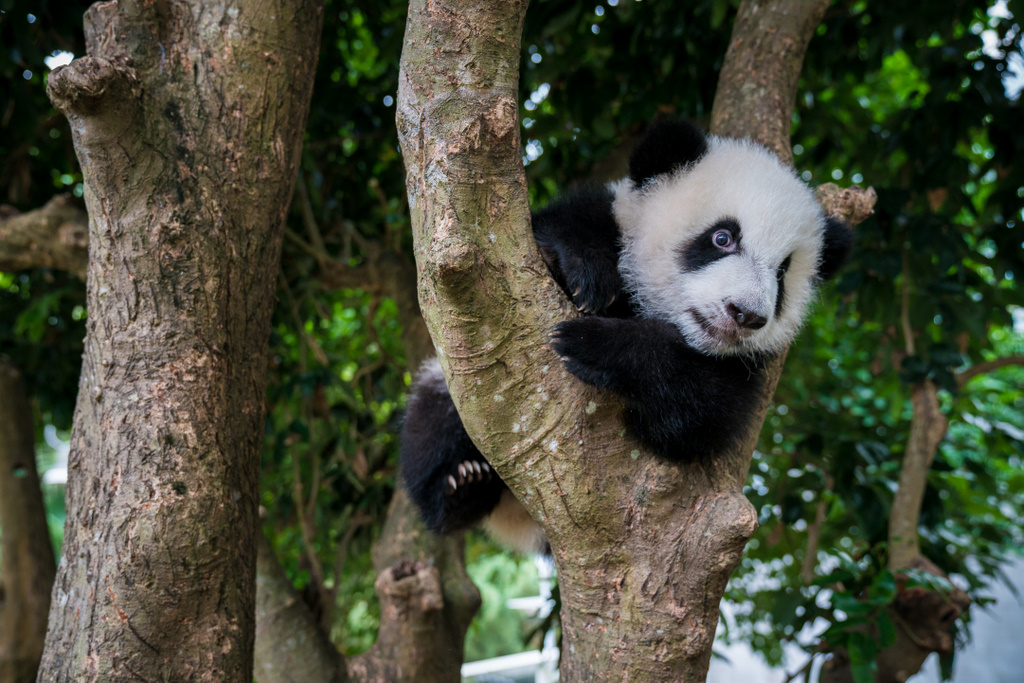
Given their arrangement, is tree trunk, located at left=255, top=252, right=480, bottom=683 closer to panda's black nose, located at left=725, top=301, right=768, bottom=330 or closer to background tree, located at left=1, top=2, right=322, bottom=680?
background tree, located at left=1, top=2, right=322, bottom=680

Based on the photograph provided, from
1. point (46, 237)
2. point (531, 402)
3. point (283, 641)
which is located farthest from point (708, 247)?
point (46, 237)

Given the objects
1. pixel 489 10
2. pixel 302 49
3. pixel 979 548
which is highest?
pixel 302 49

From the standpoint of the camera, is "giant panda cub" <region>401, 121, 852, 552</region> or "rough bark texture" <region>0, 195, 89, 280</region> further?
"rough bark texture" <region>0, 195, 89, 280</region>

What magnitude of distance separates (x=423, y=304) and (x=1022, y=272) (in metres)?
2.95

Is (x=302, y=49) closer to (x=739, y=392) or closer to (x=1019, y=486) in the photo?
(x=739, y=392)

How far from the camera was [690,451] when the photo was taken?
1660mm

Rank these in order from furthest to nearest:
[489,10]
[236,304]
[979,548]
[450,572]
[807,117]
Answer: [807,117]
[979,548]
[450,572]
[236,304]
[489,10]

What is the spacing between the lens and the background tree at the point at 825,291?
3154 mm

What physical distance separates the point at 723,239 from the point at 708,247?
0.05 metres

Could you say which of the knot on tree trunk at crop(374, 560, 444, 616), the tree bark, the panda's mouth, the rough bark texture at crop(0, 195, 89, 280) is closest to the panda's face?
the panda's mouth

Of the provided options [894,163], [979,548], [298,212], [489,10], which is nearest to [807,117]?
[894,163]

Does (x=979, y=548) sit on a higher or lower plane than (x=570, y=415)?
lower

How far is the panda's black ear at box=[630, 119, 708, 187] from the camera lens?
2.30m

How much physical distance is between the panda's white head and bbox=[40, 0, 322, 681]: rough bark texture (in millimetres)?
1103
